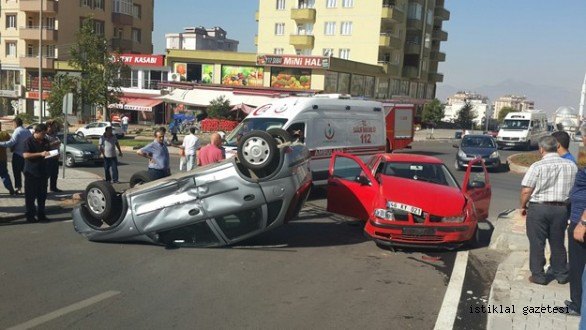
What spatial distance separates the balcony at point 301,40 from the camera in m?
61.0

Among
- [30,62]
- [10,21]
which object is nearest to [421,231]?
[30,62]

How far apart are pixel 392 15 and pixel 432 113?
12236 mm

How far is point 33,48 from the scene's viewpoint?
5675 cm

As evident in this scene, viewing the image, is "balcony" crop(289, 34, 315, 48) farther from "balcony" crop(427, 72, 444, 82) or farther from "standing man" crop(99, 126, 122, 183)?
"standing man" crop(99, 126, 122, 183)

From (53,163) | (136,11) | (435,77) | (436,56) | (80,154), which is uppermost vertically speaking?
(136,11)

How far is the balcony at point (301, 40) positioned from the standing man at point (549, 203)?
56748 millimetres

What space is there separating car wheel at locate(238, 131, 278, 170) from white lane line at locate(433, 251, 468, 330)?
9.50 feet

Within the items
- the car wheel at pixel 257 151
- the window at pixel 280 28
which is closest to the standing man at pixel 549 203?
the car wheel at pixel 257 151

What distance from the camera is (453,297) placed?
19.8ft

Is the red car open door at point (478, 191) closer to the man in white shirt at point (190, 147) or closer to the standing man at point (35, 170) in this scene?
the man in white shirt at point (190, 147)

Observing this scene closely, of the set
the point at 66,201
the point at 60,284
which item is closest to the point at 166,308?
the point at 60,284

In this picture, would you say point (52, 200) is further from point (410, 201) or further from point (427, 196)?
point (427, 196)

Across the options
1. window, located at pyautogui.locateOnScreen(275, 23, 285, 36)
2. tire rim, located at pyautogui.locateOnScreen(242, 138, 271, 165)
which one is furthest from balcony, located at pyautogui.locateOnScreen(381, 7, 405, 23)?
tire rim, located at pyautogui.locateOnScreen(242, 138, 271, 165)

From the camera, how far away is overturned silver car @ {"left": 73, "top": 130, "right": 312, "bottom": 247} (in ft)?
24.0
